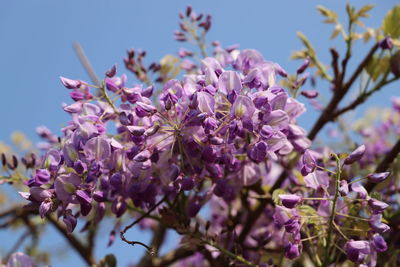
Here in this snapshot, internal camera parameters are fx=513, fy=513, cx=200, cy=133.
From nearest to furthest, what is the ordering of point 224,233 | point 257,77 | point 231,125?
point 231,125, point 257,77, point 224,233

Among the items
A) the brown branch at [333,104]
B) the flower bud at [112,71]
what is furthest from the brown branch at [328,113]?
the flower bud at [112,71]

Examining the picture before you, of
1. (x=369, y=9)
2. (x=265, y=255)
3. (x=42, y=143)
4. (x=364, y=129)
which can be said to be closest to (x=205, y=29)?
(x=369, y=9)

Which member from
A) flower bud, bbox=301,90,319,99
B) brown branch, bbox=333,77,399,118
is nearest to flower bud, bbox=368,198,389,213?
flower bud, bbox=301,90,319,99

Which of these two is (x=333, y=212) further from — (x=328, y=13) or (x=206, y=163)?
(x=328, y=13)

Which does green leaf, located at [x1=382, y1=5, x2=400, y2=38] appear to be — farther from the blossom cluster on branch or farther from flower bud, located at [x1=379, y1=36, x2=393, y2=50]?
the blossom cluster on branch

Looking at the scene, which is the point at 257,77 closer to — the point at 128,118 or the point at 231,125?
the point at 231,125

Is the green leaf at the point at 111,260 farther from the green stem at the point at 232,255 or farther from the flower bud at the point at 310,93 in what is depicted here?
the flower bud at the point at 310,93

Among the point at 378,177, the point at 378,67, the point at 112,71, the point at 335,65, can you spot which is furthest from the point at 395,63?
the point at 112,71
